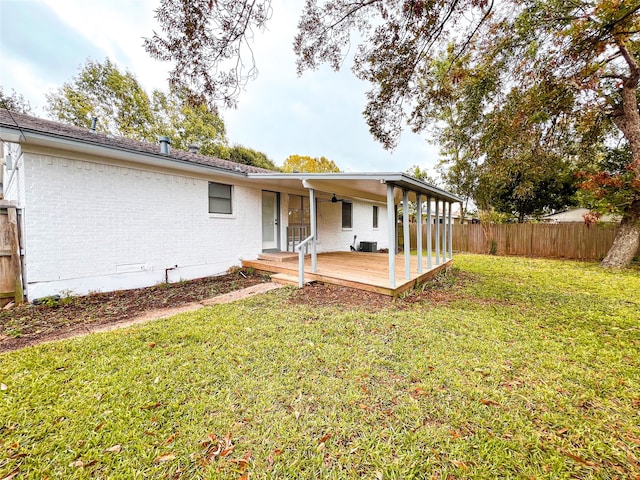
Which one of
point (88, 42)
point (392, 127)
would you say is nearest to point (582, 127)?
point (392, 127)

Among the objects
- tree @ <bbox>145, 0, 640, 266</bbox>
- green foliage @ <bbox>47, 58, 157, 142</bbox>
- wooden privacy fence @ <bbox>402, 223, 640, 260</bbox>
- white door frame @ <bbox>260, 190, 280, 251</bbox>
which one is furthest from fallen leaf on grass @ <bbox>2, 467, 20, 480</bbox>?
green foliage @ <bbox>47, 58, 157, 142</bbox>

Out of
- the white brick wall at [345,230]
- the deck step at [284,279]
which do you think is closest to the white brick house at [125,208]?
the deck step at [284,279]

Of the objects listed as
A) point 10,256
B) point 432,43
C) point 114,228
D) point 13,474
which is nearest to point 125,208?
point 114,228

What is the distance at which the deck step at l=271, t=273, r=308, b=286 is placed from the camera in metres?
6.55

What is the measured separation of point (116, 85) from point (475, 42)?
25413 mm

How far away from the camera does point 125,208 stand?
5.88m

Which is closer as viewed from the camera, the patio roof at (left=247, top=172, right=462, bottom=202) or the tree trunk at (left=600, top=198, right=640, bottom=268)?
the patio roof at (left=247, top=172, right=462, bottom=202)

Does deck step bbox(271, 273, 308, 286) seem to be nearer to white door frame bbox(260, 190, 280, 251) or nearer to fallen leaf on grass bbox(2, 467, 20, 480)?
white door frame bbox(260, 190, 280, 251)

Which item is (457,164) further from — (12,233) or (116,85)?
(116,85)

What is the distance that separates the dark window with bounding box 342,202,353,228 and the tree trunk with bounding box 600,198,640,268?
9.33 meters

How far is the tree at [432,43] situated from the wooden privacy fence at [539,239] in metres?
7.94

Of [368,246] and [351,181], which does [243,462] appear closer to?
[351,181]

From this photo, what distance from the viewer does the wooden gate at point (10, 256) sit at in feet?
15.2

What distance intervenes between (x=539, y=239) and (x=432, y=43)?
1214cm
